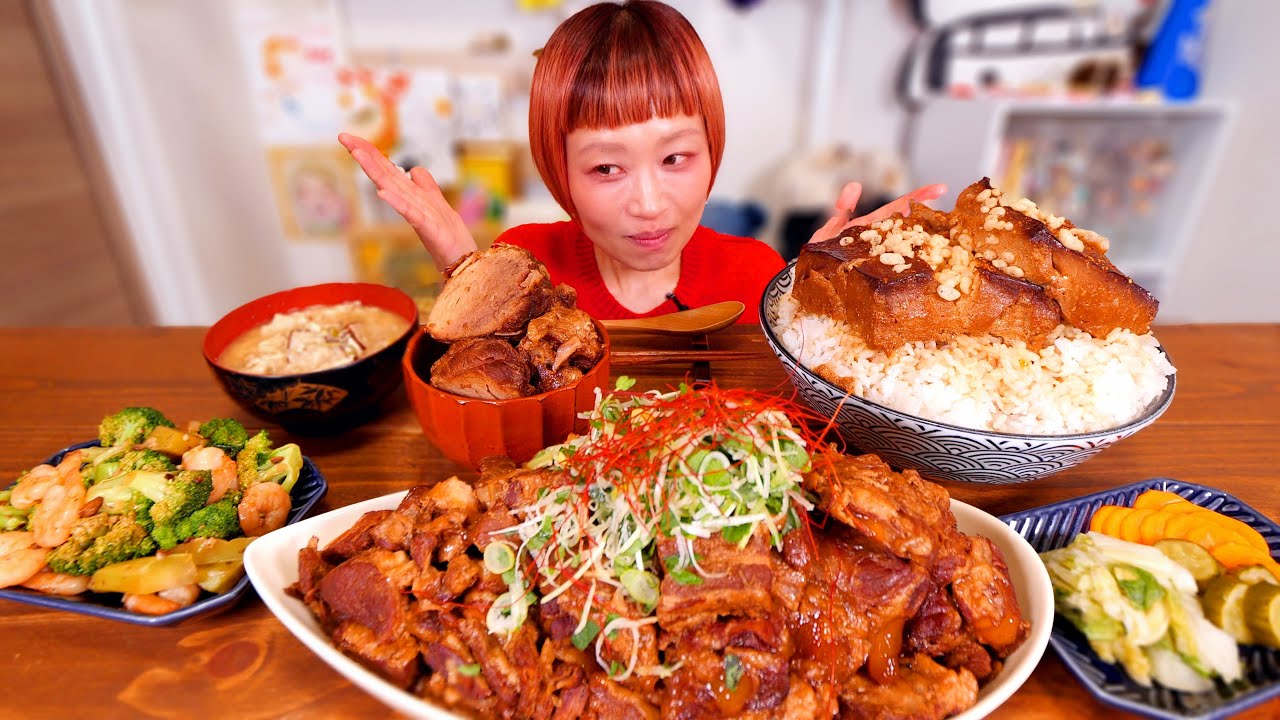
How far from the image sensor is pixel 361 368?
1.41m

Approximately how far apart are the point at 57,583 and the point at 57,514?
0.47 ft

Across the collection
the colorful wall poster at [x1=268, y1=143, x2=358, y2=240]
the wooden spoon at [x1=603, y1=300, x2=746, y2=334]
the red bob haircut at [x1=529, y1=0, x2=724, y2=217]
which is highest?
the red bob haircut at [x1=529, y1=0, x2=724, y2=217]

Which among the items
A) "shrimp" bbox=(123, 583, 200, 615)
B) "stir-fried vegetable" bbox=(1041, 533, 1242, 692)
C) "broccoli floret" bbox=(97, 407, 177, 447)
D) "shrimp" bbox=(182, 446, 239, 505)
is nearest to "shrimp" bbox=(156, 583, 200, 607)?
"shrimp" bbox=(123, 583, 200, 615)

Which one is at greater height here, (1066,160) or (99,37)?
(99,37)

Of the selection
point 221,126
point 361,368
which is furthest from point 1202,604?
point 221,126

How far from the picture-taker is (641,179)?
1695 mm

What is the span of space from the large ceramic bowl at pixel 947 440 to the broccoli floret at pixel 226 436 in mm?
1188

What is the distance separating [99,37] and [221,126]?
0.76m

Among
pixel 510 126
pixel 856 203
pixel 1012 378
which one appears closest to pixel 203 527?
pixel 1012 378

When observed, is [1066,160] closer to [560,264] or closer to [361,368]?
[560,264]

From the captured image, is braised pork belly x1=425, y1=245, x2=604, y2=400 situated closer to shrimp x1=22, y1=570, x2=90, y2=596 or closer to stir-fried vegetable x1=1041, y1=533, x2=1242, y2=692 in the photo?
shrimp x1=22, y1=570, x2=90, y2=596

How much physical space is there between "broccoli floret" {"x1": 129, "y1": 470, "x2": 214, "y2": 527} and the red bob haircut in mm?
1118

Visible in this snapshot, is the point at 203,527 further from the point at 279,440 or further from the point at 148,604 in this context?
the point at 279,440

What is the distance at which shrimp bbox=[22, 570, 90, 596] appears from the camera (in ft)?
3.50
